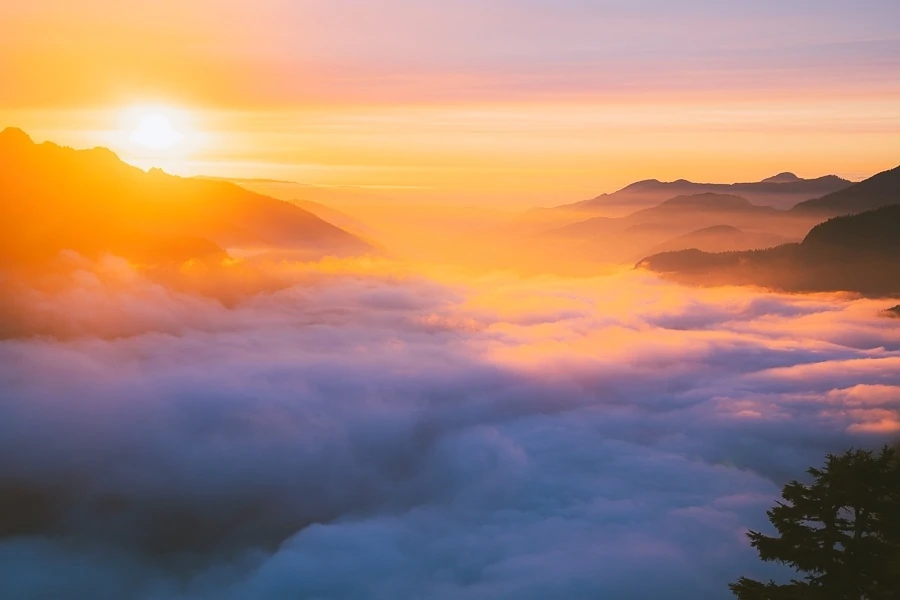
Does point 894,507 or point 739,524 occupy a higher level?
point 894,507

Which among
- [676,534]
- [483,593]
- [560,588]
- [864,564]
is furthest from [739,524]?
[864,564]

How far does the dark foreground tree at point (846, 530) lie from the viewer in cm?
2145

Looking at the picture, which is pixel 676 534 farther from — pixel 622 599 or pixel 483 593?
pixel 483 593

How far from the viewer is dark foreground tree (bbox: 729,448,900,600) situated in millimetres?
21448

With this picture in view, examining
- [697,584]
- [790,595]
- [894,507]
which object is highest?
[894,507]

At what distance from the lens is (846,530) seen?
2208 cm

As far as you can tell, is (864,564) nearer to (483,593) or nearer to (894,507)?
(894,507)

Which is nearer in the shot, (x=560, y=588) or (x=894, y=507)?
(x=894, y=507)

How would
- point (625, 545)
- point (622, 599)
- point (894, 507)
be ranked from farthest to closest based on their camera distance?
point (625, 545) < point (622, 599) < point (894, 507)

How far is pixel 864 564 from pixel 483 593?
185m

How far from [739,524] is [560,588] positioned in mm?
57855

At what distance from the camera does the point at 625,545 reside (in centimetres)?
19200

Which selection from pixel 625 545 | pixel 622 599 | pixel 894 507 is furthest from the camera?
pixel 625 545

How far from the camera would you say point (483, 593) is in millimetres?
192875
